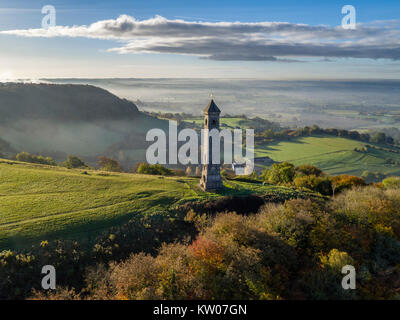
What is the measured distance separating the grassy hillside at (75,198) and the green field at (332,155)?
55.4 m

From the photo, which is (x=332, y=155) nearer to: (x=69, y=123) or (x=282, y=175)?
(x=282, y=175)

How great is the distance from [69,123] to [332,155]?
472 ft

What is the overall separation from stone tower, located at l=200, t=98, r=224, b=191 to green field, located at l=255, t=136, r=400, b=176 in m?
59.9

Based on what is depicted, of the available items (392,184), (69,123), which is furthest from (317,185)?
(69,123)

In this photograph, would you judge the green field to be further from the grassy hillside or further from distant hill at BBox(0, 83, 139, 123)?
distant hill at BBox(0, 83, 139, 123)

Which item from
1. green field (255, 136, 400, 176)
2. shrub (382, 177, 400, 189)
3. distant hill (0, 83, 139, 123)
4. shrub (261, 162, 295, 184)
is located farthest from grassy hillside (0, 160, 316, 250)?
distant hill (0, 83, 139, 123)

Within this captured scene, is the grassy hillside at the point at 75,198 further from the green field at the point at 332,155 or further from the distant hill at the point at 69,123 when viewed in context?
the distant hill at the point at 69,123

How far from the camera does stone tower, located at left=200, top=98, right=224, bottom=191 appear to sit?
4106 cm

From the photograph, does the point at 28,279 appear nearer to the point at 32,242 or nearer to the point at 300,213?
the point at 32,242

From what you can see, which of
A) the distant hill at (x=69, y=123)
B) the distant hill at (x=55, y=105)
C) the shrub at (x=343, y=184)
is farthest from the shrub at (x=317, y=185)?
the distant hill at (x=55, y=105)

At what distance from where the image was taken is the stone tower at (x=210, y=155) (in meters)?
41.1

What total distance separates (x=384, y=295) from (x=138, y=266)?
24.1 m

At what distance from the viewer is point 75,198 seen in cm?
4097
